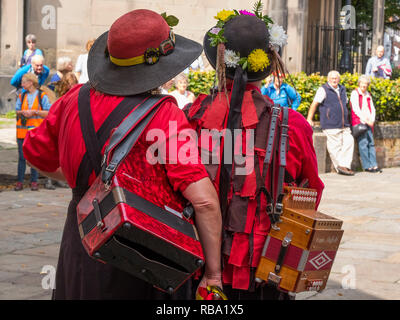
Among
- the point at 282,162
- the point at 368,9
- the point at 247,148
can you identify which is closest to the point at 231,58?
the point at 247,148

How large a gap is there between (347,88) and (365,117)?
89 centimetres

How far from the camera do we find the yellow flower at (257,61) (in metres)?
3.54

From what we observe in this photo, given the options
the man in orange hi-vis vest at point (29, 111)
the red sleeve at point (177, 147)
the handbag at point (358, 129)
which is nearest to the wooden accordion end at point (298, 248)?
the red sleeve at point (177, 147)

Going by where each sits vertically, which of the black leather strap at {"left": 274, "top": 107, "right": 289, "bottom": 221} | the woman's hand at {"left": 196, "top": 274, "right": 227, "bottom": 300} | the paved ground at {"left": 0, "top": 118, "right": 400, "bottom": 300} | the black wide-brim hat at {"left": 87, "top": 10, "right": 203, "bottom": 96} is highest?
the black wide-brim hat at {"left": 87, "top": 10, "right": 203, "bottom": 96}

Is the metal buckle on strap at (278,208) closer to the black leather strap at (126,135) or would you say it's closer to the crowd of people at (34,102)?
the black leather strap at (126,135)

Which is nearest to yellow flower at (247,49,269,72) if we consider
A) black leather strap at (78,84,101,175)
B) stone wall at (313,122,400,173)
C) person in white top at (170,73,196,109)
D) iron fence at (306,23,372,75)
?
black leather strap at (78,84,101,175)

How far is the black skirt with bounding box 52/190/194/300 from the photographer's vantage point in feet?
9.89

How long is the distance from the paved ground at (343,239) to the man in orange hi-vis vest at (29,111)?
0.24 m

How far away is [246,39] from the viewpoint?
3590 mm

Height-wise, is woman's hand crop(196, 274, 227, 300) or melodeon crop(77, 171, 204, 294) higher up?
melodeon crop(77, 171, 204, 294)

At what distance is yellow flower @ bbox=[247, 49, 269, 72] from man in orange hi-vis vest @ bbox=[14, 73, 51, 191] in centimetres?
683

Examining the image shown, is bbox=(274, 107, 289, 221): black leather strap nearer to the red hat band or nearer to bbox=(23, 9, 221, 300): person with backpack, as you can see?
bbox=(23, 9, 221, 300): person with backpack

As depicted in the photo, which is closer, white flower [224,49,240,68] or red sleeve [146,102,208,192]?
red sleeve [146,102,208,192]

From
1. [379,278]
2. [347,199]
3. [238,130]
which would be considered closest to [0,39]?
[347,199]
